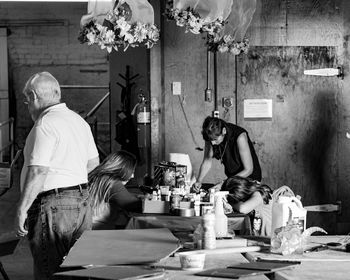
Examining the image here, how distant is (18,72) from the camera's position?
15.1 meters

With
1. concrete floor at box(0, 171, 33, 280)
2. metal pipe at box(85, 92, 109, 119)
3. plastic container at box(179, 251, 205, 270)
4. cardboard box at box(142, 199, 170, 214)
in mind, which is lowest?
concrete floor at box(0, 171, 33, 280)

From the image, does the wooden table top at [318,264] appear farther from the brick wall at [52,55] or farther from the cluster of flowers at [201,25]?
the brick wall at [52,55]

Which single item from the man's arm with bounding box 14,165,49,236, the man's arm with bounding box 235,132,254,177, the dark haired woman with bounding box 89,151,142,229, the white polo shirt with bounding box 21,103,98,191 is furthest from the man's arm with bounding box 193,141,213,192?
the man's arm with bounding box 14,165,49,236

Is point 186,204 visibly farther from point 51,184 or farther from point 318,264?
point 318,264

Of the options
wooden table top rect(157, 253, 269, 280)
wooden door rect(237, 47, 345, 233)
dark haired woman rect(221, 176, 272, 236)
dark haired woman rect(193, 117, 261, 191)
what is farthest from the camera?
wooden door rect(237, 47, 345, 233)

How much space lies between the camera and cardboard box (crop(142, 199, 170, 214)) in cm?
561

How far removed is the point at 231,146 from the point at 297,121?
1702 mm

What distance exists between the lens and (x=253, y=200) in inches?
219

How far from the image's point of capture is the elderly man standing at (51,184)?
4473 mm

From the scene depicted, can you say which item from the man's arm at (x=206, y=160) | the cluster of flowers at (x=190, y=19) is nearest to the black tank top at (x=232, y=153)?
the man's arm at (x=206, y=160)

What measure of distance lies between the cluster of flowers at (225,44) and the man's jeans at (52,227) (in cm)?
311

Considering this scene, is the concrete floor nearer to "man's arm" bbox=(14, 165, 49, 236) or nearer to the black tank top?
the black tank top

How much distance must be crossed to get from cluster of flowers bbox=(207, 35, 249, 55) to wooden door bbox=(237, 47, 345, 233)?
87 cm

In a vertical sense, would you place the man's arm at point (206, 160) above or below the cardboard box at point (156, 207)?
above
